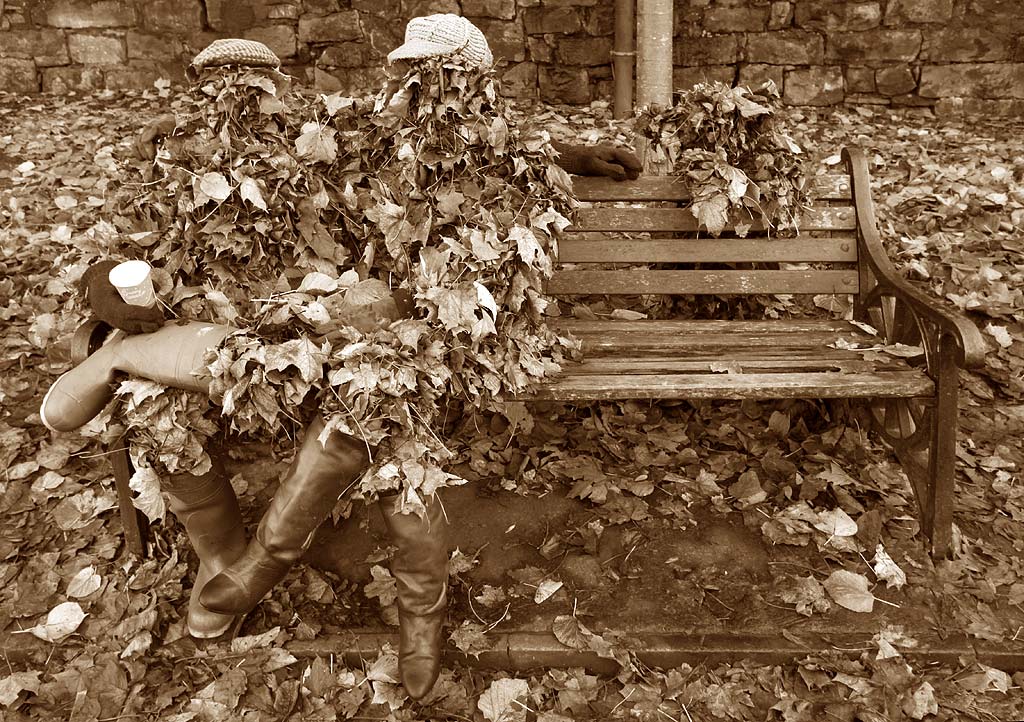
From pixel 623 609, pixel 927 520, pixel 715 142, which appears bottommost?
pixel 623 609

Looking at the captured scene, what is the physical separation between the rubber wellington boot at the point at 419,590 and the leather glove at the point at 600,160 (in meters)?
1.45

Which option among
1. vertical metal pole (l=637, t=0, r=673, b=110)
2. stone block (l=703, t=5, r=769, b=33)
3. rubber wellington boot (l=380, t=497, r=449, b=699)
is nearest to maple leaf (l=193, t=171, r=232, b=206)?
rubber wellington boot (l=380, t=497, r=449, b=699)

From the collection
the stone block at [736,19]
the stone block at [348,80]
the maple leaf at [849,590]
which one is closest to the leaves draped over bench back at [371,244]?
the maple leaf at [849,590]

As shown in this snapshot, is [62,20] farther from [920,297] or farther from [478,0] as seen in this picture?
[920,297]

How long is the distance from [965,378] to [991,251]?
1.00 metres

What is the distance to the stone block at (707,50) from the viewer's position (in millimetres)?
5668

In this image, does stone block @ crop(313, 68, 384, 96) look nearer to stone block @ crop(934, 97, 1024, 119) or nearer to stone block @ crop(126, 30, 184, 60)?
stone block @ crop(126, 30, 184, 60)

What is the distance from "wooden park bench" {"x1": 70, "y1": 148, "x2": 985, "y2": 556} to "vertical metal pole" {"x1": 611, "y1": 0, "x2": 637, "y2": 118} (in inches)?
109

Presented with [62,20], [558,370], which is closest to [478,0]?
[62,20]

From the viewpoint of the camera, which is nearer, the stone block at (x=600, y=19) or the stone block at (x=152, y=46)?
the stone block at (x=600, y=19)

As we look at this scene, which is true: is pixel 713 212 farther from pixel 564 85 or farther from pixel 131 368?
pixel 564 85

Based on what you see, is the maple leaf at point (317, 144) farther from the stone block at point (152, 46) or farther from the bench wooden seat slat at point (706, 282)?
the stone block at point (152, 46)

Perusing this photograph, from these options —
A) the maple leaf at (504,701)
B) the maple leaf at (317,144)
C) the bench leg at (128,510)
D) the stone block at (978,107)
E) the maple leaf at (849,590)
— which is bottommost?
the maple leaf at (504,701)

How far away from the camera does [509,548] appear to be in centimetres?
246
